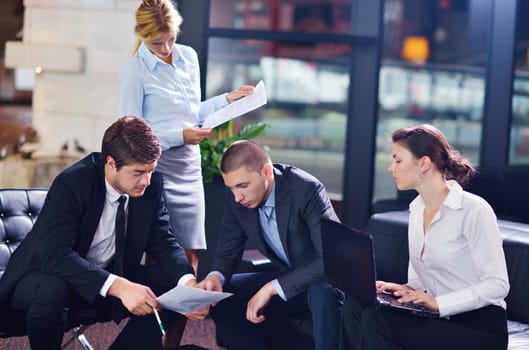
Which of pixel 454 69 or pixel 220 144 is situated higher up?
pixel 454 69

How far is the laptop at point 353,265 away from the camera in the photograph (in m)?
2.84

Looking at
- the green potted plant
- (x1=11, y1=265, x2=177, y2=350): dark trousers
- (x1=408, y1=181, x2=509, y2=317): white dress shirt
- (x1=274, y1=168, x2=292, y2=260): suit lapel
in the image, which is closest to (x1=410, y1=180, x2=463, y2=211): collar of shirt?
(x1=408, y1=181, x2=509, y2=317): white dress shirt

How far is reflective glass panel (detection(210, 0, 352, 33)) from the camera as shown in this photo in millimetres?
5555

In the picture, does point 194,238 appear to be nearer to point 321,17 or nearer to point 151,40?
point 151,40

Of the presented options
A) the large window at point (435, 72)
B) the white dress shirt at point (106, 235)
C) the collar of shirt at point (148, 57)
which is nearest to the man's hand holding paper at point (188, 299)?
the white dress shirt at point (106, 235)

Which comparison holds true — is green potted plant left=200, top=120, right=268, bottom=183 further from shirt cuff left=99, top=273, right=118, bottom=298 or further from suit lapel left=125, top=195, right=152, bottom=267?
shirt cuff left=99, top=273, right=118, bottom=298

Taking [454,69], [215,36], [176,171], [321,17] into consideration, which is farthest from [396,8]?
[176,171]

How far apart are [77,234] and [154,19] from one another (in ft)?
3.18

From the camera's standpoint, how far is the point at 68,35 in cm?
539

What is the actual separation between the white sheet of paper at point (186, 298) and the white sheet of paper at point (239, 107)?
0.86 metres

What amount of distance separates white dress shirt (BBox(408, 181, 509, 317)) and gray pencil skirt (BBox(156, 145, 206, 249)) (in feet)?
3.84

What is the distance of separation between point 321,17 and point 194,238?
2.41m

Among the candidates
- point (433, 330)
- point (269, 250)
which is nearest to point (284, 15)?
point (269, 250)

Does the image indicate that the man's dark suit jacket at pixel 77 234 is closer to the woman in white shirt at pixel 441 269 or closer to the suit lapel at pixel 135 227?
the suit lapel at pixel 135 227
